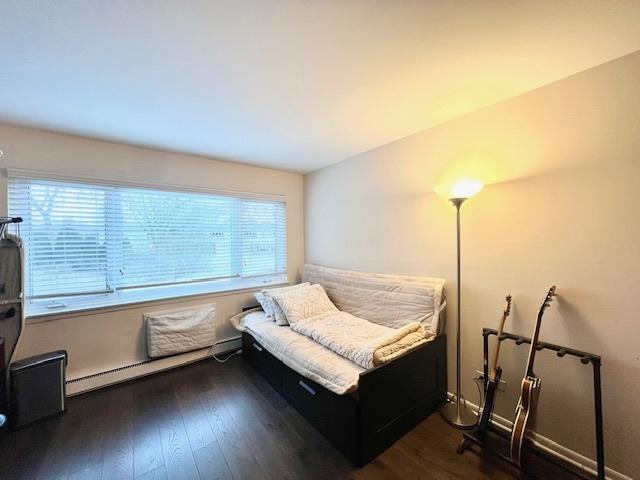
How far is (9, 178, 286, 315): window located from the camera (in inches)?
84.7

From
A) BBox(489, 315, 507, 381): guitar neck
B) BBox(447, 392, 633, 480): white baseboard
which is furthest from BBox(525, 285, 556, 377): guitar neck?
BBox(447, 392, 633, 480): white baseboard

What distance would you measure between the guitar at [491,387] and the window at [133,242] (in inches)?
97.9

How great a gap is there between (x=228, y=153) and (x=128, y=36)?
163 centimetres

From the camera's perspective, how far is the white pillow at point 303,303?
2.49m

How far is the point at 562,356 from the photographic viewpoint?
1509 mm

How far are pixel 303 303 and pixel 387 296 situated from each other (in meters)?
0.84

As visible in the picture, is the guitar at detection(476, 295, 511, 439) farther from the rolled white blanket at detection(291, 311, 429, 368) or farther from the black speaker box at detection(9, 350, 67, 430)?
the black speaker box at detection(9, 350, 67, 430)

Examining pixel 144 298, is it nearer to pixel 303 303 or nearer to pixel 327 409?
pixel 303 303

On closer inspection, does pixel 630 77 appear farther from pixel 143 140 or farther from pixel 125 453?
pixel 125 453

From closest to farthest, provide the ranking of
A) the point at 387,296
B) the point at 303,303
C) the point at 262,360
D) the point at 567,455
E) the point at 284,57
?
the point at 284,57
the point at 567,455
the point at 387,296
the point at 262,360
the point at 303,303

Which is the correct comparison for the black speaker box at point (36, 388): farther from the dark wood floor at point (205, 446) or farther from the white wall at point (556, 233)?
the white wall at point (556, 233)

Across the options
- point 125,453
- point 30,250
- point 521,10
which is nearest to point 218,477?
Answer: point 125,453

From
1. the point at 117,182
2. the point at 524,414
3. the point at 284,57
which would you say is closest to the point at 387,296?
the point at 524,414

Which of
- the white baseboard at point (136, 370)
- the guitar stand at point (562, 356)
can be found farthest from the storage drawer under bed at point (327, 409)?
the white baseboard at point (136, 370)
